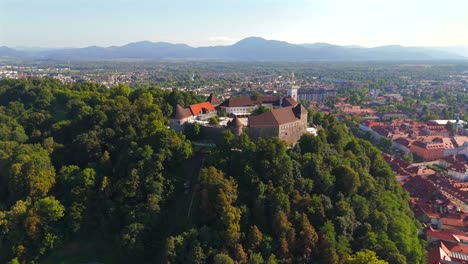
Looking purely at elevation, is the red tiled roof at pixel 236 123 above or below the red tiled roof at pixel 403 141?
above

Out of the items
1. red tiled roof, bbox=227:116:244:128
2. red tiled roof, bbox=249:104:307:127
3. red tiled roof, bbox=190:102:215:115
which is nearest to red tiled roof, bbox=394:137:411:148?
red tiled roof, bbox=249:104:307:127

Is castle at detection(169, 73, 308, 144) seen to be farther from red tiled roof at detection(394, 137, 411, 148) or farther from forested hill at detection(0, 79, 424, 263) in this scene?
red tiled roof at detection(394, 137, 411, 148)

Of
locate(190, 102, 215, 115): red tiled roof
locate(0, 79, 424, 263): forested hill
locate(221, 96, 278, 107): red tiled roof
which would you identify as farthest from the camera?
locate(221, 96, 278, 107): red tiled roof

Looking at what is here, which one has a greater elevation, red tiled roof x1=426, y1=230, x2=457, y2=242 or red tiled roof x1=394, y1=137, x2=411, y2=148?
red tiled roof x1=394, y1=137, x2=411, y2=148

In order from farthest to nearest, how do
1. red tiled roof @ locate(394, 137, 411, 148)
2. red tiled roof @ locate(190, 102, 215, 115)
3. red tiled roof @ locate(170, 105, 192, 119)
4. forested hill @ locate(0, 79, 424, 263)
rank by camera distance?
red tiled roof @ locate(394, 137, 411, 148) < red tiled roof @ locate(190, 102, 215, 115) < red tiled roof @ locate(170, 105, 192, 119) < forested hill @ locate(0, 79, 424, 263)

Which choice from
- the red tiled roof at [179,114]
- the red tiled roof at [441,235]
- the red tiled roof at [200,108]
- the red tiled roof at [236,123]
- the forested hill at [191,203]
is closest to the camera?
the forested hill at [191,203]

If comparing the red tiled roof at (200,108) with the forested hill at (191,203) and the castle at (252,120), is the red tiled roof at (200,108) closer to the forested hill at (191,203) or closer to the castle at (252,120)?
the castle at (252,120)

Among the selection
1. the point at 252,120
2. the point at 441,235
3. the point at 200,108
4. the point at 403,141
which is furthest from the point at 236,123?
the point at 403,141

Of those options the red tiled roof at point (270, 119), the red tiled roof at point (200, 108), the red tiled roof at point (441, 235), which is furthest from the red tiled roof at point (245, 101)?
the red tiled roof at point (441, 235)
